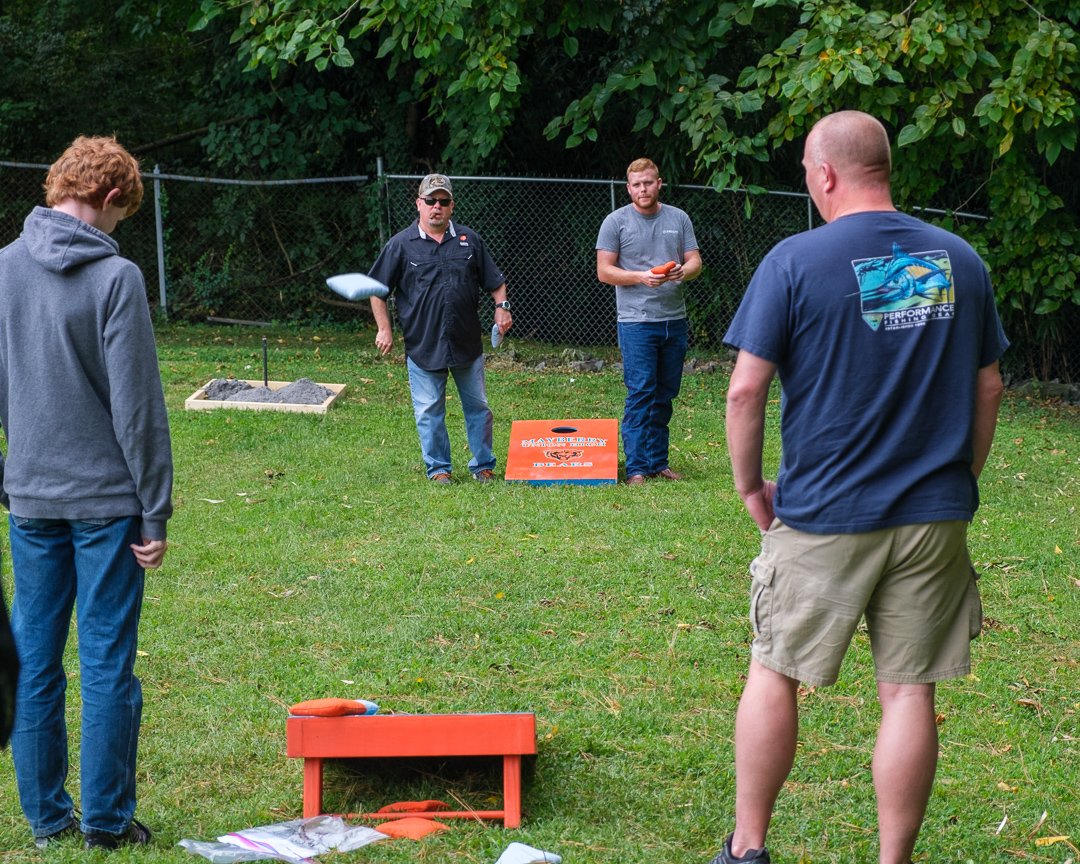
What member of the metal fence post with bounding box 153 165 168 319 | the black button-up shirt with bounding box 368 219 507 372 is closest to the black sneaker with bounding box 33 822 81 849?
the black button-up shirt with bounding box 368 219 507 372

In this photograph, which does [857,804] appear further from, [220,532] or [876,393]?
[220,532]

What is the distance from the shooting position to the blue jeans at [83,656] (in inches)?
138

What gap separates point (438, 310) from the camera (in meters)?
8.18

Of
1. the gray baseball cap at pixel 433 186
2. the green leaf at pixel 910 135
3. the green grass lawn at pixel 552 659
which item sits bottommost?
the green grass lawn at pixel 552 659

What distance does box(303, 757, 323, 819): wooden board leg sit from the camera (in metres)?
3.84

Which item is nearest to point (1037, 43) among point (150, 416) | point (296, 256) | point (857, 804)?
point (857, 804)

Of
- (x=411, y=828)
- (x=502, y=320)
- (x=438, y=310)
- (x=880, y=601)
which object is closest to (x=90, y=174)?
(x=411, y=828)

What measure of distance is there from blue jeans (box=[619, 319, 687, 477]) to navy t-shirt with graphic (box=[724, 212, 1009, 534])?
505 centimetres

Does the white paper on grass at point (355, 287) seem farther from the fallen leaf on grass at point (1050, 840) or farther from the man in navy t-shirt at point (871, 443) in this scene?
the fallen leaf on grass at point (1050, 840)

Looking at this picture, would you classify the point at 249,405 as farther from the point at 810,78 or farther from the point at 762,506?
the point at 762,506

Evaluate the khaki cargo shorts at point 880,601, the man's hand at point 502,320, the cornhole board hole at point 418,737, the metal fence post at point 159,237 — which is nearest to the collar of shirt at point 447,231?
the man's hand at point 502,320

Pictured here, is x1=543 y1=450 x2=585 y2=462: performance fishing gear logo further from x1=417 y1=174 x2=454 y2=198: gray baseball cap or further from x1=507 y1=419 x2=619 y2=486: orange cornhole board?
x1=417 y1=174 x2=454 y2=198: gray baseball cap

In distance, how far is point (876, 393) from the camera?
3.10 m

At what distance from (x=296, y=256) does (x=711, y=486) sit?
375 inches
